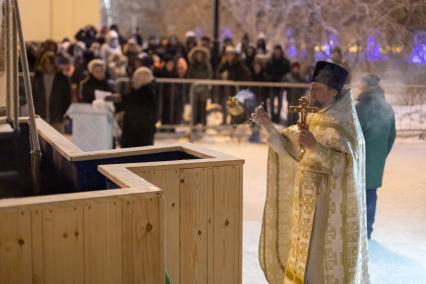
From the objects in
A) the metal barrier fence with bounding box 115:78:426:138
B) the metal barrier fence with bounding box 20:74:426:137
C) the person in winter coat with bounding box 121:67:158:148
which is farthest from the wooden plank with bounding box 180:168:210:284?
the metal barrier fence with bounding box 20:74:426:137

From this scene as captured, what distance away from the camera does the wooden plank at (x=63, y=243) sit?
3.24 m

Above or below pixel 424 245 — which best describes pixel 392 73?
above

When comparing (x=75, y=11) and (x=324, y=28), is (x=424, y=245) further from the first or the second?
(x=75, y=11)

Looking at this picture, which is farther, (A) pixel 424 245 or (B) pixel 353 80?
(B) pixel 353 80

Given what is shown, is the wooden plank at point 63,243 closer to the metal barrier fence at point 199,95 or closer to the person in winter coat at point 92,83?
the person in winter coat at point 92,83

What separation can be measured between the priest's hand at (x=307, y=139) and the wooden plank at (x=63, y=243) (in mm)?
1621

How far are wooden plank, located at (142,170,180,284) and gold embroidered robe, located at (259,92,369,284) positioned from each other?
86 cm

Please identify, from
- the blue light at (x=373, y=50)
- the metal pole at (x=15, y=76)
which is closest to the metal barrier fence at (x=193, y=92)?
the blue light at (x=373, y=50)

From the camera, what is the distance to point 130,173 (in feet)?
12.9

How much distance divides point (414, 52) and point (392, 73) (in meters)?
1.41

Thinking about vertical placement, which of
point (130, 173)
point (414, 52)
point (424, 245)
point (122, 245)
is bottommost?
point (424, 245)

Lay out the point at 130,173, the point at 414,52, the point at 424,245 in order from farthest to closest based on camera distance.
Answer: the point at 414,52 → the point at 424,245 → the point at 130,173

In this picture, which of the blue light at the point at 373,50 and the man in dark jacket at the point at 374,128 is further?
the blue light at the point at 373,50

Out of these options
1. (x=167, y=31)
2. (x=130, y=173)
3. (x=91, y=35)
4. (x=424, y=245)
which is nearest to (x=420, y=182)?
(x=424, y=245)
